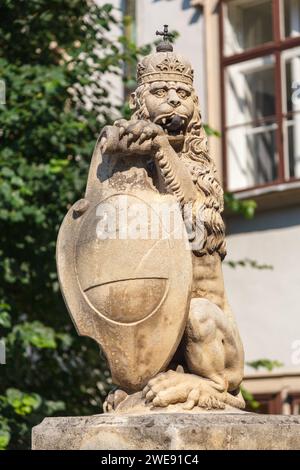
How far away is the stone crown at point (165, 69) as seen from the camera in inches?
295

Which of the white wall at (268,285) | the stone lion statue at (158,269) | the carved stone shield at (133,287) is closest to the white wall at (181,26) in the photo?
the white wall at (268,285)

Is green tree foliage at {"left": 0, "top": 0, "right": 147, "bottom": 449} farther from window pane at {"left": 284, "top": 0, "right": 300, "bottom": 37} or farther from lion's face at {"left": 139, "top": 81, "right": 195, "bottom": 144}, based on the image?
lion's face at {"left": 139, "top": 81, "right": 195, "bottom": 144}

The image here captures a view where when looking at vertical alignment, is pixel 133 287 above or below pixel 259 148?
below

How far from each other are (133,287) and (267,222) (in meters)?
9.33

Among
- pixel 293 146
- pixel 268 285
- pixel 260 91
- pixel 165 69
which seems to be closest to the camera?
pixel 165 69

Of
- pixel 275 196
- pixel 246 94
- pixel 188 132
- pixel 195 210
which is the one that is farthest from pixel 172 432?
pixel 246 94

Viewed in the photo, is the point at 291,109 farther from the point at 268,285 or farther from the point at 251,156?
the point at 268,285

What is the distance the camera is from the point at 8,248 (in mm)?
12570

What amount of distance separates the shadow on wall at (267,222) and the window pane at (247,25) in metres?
2.20

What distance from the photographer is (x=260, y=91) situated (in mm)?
16766

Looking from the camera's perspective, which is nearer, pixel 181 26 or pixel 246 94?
pixel 246 94

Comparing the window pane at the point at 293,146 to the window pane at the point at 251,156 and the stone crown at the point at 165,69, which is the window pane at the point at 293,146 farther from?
the stone crown at the point at 165,69

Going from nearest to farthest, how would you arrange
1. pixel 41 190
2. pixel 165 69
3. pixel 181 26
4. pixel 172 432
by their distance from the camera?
1. pixel 172 432
2. pixel 165 69
3. pixel 41 190
4. pixel 181 26
